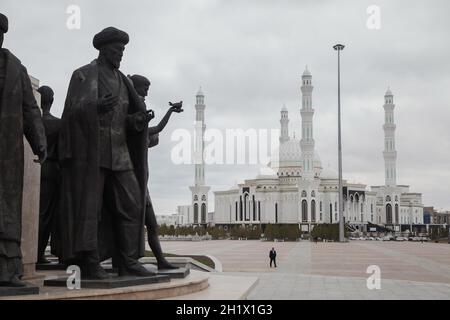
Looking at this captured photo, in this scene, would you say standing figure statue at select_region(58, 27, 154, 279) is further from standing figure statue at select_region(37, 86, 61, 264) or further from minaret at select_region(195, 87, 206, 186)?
minaret at select_region(195, 87, 206, 186)

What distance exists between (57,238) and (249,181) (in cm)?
8349

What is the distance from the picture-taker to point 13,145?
5.68 meters

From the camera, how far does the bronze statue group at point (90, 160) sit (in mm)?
5656

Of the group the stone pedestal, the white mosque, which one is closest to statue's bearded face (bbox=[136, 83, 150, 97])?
the stone pedestal

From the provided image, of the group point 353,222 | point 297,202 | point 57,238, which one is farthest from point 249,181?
point 57,238

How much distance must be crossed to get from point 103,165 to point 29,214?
1542 mm

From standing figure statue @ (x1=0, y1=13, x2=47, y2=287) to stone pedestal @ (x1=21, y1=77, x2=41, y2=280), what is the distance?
1392 millimetres

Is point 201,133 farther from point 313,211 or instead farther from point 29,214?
point 29,214

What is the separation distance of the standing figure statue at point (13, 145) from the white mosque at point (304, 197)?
231 ft

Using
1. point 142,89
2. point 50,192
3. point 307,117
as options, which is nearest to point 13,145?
point 50,192

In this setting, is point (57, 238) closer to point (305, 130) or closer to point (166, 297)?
point (166, 297)
